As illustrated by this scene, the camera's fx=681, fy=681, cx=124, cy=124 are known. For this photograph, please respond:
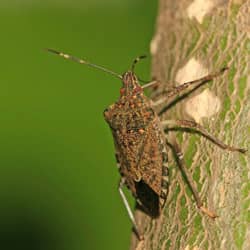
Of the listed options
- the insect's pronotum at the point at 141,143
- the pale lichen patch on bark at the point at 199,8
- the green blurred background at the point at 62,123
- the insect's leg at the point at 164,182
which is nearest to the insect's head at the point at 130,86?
the insect's pronotum at the point at 141,143

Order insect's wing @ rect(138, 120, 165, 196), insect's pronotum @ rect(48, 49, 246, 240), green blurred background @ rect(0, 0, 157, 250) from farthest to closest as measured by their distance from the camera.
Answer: green blurred background @ rect(0, 0, 157, 250), insect's wing @ rect(138, 120, 165, 196), insect's pronotum @ rect(48, 49, 246, 240)

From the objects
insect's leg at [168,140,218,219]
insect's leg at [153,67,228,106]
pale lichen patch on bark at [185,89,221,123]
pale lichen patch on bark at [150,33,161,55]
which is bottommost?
insect's leg at [168,140,218,219]

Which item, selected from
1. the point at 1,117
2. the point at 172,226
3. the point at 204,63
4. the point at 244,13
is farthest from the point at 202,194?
the point at 1,117

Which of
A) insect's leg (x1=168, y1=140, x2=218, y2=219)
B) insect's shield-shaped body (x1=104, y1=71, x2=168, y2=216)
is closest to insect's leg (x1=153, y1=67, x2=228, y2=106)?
insect's shield-shaped body (x1=104, y1=71, x2=168, y2=216)

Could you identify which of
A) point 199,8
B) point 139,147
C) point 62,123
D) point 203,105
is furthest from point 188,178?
point 62,123

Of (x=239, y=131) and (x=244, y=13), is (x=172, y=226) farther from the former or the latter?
(x=244, y=13)

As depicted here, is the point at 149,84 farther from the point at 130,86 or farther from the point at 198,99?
the point at 198,99

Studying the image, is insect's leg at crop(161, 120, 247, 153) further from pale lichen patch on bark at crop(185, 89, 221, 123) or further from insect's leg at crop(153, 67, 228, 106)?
insect's leg at crop(153, 67, 228, 106)

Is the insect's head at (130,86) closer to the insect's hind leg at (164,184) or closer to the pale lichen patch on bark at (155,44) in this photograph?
the pale lichen patch on bark at (155,44)
